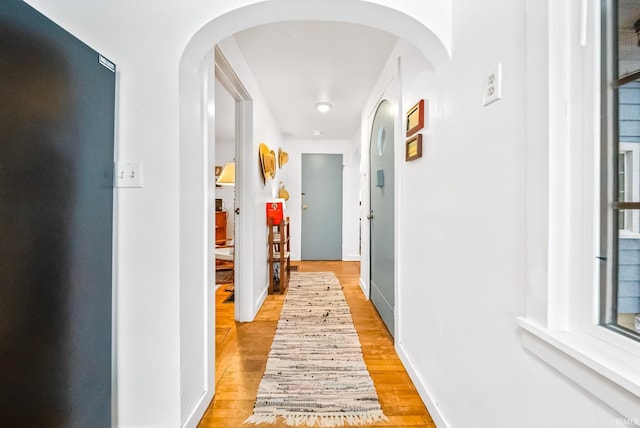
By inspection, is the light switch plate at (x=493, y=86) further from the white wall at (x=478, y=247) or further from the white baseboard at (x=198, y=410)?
the white baseboard at (x=198, y=410)

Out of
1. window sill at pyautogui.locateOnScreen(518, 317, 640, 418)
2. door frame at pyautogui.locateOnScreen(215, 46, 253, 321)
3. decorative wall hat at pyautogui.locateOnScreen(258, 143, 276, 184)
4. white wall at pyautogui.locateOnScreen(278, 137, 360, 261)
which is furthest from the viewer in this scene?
white wall at pyautogui.locateOnScreen(278, 137, 360, 261)

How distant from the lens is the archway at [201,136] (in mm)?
1235

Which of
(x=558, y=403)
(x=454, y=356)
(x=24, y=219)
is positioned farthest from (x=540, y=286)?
(x=24, y=219)

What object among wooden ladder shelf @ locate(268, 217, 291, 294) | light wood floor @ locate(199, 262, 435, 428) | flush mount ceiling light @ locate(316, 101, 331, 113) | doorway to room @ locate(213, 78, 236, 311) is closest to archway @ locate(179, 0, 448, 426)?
light wood floor @ locate(199, 262, 435, 428)

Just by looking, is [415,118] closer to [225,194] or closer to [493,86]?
[493,86]

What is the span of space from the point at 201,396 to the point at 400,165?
69.6 inches

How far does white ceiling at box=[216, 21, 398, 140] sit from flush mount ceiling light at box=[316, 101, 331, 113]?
0.06m

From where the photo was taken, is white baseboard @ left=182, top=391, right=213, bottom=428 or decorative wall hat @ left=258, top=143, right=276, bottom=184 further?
decorative wall hat @ left=258, top=143, right=276, bottom=184

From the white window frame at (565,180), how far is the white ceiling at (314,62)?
1.47 m

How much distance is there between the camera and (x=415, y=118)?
1.61m

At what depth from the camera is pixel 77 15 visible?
1.20 m

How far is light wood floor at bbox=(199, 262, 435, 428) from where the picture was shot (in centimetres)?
141

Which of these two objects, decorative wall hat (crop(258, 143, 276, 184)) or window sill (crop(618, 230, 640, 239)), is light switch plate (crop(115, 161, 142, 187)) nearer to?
window sill (crop(618, 230, 640, 239))

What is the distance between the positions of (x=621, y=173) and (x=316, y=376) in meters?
1.67
